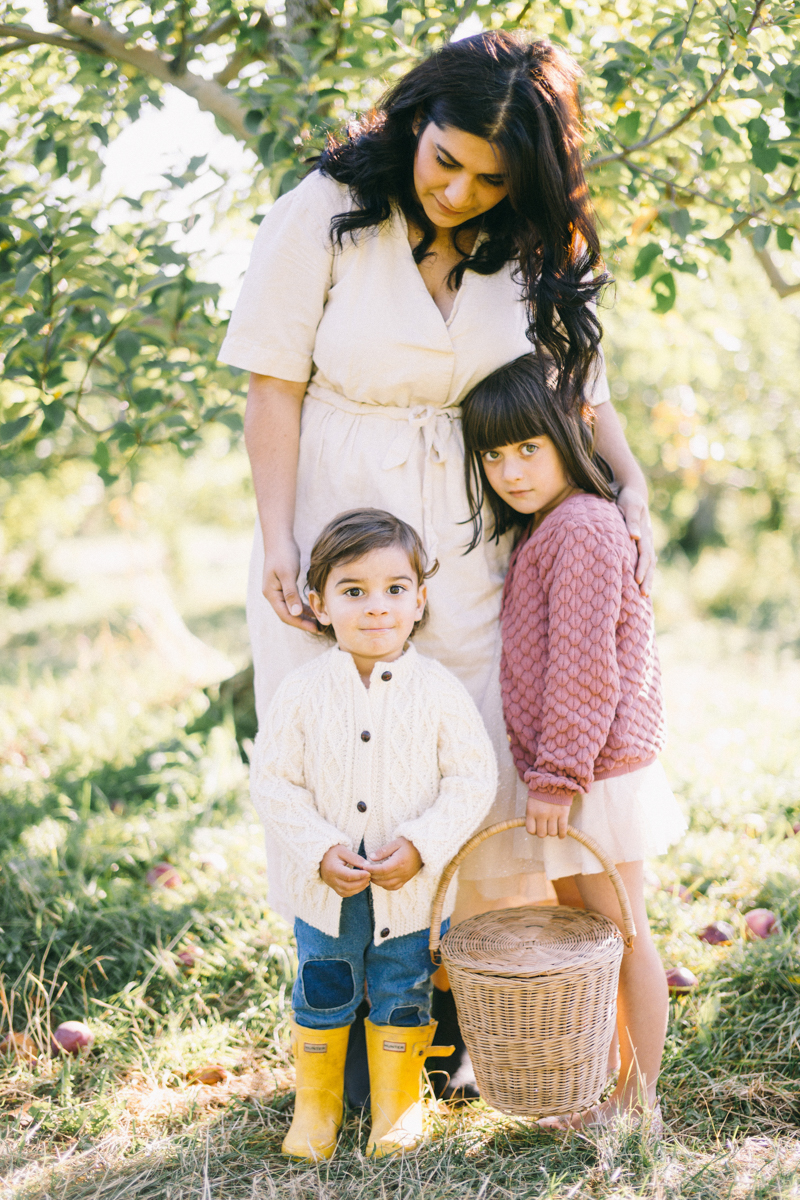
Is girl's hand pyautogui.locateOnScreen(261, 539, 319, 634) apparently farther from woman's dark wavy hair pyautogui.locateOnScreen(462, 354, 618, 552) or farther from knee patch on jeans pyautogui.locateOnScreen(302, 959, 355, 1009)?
knee patch on jeans pyautogui.locateOnScreen(302, 959, 355, 1009)

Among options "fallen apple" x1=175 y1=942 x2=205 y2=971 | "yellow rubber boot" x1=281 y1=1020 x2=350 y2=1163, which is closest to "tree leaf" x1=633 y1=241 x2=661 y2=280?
"yellow rubber boot" x1=281 y1=1020 x2=350 y2=1163

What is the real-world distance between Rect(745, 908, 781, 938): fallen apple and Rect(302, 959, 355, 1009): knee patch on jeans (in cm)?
115

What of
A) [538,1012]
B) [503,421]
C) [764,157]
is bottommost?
[538,1012]

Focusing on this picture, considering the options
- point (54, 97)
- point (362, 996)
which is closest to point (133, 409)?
point (54, 97)

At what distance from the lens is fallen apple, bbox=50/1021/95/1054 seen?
2.16 meters

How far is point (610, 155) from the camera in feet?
8.10

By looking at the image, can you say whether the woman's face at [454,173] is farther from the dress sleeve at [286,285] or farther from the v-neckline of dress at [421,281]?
the dress sleeve at [286,285]

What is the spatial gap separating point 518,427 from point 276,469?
500 mm

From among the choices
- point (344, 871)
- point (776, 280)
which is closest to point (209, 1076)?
point (344, 871)

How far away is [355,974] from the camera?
1.96m

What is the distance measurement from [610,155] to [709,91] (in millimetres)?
295

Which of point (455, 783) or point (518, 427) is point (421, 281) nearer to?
point (518, 427)

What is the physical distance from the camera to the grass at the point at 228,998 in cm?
175

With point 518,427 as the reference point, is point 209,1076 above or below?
below
